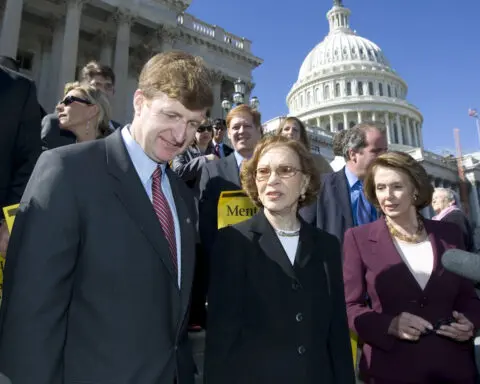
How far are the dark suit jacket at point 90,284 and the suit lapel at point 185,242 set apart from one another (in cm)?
1

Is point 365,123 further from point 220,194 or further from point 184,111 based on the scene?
point 184,111

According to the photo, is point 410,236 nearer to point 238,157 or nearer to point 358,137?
point 358,137

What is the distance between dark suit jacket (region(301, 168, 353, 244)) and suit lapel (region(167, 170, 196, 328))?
2082 millimetres

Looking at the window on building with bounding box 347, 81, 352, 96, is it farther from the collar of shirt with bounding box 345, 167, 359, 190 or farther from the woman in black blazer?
the woman in black blazer

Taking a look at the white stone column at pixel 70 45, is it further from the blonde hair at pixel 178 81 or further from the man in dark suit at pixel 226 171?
the blonde hair at pixel 178 81

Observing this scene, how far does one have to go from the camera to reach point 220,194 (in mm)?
3904

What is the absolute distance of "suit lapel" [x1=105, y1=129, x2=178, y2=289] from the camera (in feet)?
6.46

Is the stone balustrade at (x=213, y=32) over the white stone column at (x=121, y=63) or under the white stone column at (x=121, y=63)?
over

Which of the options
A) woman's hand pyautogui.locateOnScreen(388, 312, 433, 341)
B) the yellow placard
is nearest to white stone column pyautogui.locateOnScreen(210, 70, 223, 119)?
the yellow placard

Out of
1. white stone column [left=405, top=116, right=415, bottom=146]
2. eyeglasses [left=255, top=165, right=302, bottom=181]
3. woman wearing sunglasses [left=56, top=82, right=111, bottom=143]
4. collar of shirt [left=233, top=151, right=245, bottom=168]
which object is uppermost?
white stone column [left=405, top=116, right=415, bottom=146]

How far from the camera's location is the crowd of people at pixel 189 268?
1.76 m

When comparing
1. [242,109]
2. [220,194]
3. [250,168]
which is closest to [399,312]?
[250,168]

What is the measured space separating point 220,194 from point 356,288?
152cm

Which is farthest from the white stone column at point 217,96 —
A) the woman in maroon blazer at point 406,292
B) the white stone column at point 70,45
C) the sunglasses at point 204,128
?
the woman in maroon blazer at point 406,292
